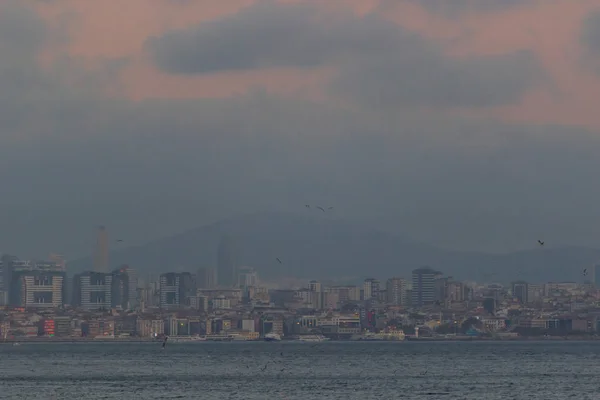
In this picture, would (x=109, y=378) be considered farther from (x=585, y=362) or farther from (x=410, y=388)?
(x=585, y=362)

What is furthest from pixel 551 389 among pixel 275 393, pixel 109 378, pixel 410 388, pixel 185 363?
pixel 185 363

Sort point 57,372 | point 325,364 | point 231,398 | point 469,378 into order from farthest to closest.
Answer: point 325,364 → point 57,372 → point 469,378 → point 231,398

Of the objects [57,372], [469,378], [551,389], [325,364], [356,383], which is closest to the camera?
[551,389]

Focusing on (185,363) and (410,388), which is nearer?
(410,388)

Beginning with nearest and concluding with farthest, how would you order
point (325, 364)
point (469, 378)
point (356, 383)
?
point (356, 383)
point (469, 378)
point (325, 364)

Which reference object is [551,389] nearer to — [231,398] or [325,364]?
[231,398]

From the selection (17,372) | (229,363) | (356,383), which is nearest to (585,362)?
(229,363)

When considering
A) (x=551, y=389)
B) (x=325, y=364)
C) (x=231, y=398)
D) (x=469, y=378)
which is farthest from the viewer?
(x=325, y=364)

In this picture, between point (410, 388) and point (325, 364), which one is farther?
point (325, 364)

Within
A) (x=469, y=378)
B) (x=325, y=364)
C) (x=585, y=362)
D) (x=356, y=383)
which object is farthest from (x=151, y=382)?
(x=585, y=362)
